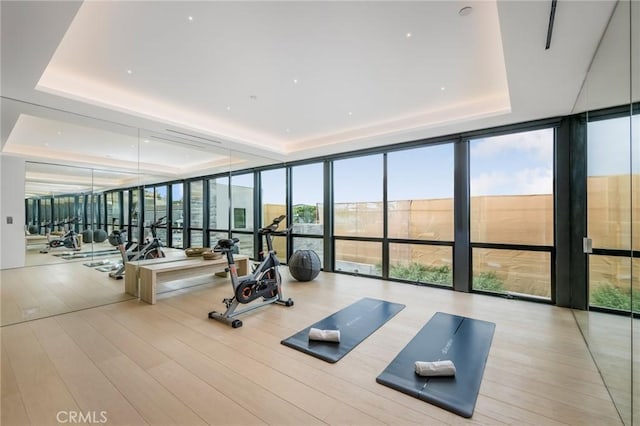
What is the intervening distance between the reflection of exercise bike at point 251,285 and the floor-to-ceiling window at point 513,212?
3679mm

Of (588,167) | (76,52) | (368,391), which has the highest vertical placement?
(76,52)

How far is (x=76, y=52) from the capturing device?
2955 millimetres

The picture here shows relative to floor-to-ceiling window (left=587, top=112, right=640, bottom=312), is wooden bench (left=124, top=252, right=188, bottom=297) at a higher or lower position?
lower

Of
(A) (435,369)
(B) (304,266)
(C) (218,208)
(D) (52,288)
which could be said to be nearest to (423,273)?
(B) (304,266)

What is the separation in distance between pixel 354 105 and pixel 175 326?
13.8 feet

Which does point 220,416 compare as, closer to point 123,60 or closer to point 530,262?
point 123,60

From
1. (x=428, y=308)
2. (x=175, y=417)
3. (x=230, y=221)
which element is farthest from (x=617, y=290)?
(x=230, y=221)

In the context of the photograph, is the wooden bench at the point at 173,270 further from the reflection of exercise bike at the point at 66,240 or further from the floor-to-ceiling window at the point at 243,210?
the floor-to-ceiling window at the point at 243,210

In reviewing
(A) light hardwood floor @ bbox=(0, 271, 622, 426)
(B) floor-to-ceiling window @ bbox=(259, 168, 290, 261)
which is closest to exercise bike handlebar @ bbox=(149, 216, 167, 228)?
(A) light hardwood floor @ bbox=(0, 271, 622, 426)

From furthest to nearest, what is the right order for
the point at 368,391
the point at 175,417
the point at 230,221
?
the point at 230,221 < the point at 368,391 < the point at 175,417

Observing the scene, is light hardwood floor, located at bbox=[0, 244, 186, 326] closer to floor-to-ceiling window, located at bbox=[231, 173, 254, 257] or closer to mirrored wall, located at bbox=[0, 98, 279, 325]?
mirrored wall, located at bbox=[0, 98, 279, 325]

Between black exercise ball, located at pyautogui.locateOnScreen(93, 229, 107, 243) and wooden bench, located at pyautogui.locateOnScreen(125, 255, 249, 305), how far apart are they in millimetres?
898

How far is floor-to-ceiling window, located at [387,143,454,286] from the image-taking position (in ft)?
17.6
